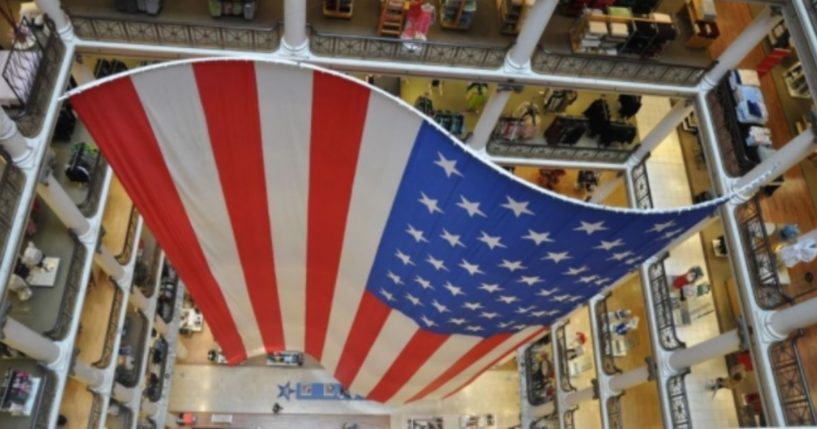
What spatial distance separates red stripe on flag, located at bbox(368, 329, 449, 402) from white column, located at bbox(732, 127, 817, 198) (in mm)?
5702

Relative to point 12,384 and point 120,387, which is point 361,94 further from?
point 120,387

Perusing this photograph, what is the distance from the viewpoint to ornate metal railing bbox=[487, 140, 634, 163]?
13258mm

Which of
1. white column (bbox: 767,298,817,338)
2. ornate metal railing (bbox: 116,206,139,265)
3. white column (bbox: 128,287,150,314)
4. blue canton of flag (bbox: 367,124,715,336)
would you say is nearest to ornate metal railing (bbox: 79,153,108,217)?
ornate metal railing (bbox: 116,206,139,265)

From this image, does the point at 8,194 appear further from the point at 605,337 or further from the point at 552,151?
the point at 605,337

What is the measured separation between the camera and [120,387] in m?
13.1

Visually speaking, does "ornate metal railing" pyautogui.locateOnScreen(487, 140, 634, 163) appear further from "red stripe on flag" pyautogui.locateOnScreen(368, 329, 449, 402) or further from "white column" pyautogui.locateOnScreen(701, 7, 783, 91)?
"red stripe on flag" pyautogui.locateOnScreen(368, 329, 449, 402)

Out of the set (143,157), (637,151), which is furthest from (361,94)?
(637,151)

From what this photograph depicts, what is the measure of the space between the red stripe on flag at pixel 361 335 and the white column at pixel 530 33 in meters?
6.12

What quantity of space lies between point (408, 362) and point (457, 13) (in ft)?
22.5

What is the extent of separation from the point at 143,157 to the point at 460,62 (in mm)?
7259

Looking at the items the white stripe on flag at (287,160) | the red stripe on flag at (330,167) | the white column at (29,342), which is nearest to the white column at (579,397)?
the red stripe on flag at (330,167)

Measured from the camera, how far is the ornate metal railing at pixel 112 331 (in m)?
12.0

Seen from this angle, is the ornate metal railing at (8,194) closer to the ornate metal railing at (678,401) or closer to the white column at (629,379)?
the white column at (629,379)

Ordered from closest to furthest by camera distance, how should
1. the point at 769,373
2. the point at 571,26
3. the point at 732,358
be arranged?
the point at 769,373, the point at 571,26, the point at 732,358
